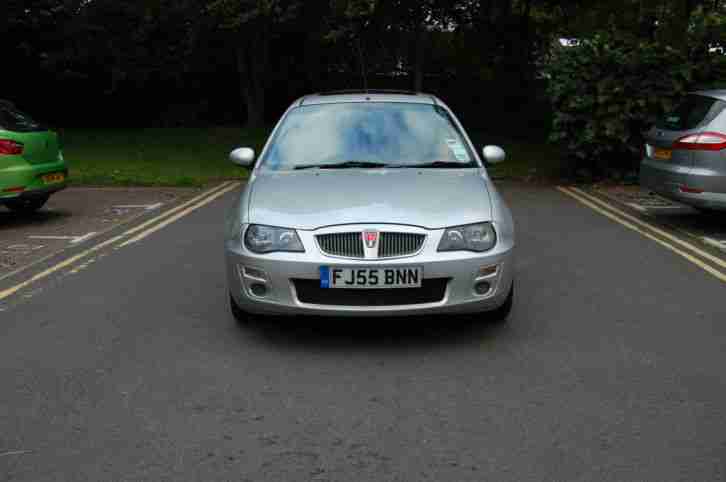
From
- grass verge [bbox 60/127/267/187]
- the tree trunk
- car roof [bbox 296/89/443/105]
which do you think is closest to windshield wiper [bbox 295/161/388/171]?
car roof [bbox 296/89/443/105]

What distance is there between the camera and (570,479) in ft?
12.5

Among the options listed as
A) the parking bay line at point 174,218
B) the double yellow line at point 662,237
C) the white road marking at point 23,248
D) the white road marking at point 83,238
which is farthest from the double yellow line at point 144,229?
the double yellow line at point 662,237

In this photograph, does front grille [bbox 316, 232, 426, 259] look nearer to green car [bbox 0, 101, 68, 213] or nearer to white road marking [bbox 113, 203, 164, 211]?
green car [bbox 0, 101, 68, 213]

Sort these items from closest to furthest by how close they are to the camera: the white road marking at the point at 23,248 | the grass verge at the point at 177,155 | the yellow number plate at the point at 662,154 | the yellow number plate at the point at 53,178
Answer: the white road marking at the point at 23,248
the yellow number plate at the point at 662,154
the yellow number plate at the point at 53,178
the grass verge at the point at 177,155

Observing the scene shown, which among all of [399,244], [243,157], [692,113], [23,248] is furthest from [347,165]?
[692,113]

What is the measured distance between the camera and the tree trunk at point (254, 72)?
2706 cm

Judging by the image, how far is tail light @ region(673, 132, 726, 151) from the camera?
9.76 m

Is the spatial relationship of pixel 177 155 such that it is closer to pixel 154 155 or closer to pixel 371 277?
pixel 154 155

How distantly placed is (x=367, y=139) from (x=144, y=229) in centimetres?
483

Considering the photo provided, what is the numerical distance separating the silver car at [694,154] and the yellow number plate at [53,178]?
7319mm

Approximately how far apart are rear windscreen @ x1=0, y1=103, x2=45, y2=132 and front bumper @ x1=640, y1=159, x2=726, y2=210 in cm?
751

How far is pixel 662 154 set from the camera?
34.6 feet

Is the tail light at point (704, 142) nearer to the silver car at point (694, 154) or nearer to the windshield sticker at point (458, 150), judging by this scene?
the silver car at point (694, 154)

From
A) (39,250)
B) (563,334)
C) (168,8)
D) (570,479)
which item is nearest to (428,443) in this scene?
(570,479)
